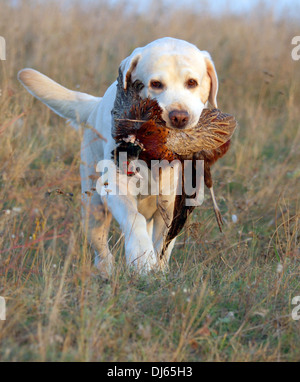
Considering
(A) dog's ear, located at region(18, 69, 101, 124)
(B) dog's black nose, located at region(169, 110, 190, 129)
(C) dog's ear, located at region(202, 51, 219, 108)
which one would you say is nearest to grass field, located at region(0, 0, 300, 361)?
(A) dog's ear, located at region(18, 69, 101, 124)

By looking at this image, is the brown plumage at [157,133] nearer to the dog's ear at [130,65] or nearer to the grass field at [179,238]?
the dog's ear at [130,65]

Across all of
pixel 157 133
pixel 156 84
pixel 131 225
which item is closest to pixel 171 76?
pixel 156 84

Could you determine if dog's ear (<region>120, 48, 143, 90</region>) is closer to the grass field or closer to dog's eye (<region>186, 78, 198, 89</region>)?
dog's eye (<region>186, 78, 198, 89</region>)

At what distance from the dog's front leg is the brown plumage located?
25 cm

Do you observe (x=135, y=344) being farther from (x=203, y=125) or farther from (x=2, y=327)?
(x=203, y=125)

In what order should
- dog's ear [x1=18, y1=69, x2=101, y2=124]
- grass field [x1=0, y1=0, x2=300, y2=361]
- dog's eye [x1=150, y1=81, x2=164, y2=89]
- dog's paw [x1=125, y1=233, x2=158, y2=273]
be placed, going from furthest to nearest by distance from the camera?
dog's ear [x1=18, y1=69, x2=101, y2=124] < dog's eye [x1=150, y1=81, x2=164, y2=89] < dog's paw [x1=125, y1=233, x2=158, y2=273] < grass field [x1=0, y1=0, x2=300, y2=361]

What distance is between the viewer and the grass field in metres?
2.17

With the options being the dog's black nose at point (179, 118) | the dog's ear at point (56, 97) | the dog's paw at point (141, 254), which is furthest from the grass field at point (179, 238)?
the dog's black nose at point (179, 118)

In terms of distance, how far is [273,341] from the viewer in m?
2.26

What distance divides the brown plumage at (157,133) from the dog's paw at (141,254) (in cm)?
45

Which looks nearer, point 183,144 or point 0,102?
point 183,144
